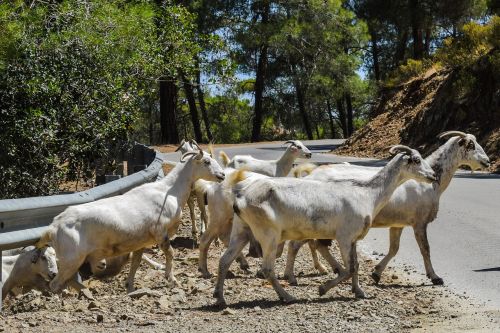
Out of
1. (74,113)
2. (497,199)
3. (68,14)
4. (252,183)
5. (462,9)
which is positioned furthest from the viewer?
(462,9)

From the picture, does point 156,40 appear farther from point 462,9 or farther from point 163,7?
point 462,9

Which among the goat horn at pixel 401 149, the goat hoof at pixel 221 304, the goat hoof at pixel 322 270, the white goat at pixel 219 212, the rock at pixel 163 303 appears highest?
the goat horn at pixel 401 149

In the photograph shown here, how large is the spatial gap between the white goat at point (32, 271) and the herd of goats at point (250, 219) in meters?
0.01

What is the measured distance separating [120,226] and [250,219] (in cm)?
146

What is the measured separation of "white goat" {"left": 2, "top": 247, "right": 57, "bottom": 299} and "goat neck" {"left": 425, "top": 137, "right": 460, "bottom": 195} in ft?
16.3

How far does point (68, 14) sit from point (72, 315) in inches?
410

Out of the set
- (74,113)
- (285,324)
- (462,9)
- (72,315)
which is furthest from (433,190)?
(462,9)

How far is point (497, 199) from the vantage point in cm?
1933

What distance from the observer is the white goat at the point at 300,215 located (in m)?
9.75

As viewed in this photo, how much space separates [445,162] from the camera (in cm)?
1282

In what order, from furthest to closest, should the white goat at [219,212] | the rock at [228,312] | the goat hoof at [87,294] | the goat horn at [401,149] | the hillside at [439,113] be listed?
the hillside at [439,113] < the white goat at [219,212] < the goat horn at [401,149] < the goat hoof at [87,294] < the rock at [228,312]

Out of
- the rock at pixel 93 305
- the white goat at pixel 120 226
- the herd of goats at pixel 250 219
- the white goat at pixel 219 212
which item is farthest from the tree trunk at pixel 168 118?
the rock at pixel 93 305

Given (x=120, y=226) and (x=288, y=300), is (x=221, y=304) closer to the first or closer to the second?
(x=288, y=300)

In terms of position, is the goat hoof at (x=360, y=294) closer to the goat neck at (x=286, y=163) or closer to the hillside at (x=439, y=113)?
the goat neck at (x=286, y=163)
